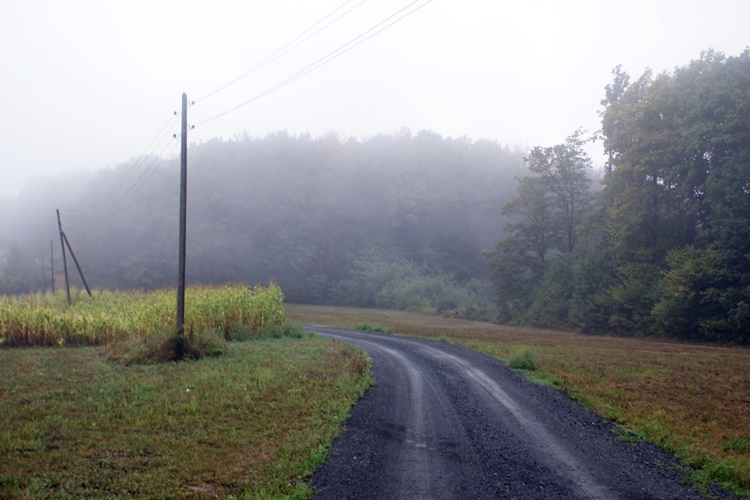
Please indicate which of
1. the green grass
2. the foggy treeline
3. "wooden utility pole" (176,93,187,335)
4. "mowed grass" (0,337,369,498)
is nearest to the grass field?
"mowed grass" (0,337,369,498)

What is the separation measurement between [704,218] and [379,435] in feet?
86.6

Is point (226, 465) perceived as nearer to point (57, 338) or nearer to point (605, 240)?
point (57, 338)

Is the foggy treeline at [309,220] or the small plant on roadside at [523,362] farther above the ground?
the foggy treeline at [309,220]

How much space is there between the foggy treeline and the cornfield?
29628 millimetres

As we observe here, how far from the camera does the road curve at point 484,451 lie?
18.1 ft

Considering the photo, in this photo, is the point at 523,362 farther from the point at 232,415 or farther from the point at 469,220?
the point at 469,220

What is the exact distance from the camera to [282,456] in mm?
6281

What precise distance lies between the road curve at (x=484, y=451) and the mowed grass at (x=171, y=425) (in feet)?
1.67

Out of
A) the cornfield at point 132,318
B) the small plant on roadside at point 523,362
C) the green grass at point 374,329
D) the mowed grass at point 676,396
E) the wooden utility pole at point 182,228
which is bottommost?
the green grass at point 374,329

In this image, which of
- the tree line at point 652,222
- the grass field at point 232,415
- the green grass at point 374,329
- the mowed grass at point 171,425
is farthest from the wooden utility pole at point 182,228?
the tree line at point 652,222

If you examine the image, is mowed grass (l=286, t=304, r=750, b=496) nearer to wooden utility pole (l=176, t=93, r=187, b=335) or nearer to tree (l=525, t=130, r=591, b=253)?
wooden utility pole (l=176, t=93, r=187, b=335)

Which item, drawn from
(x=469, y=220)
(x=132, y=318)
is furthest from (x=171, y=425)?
(x=469, y=220)

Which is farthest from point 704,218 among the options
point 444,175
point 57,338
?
point 444,175

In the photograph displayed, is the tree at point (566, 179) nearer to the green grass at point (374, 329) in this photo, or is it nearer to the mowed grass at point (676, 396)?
the green grass at point (374, 329)
